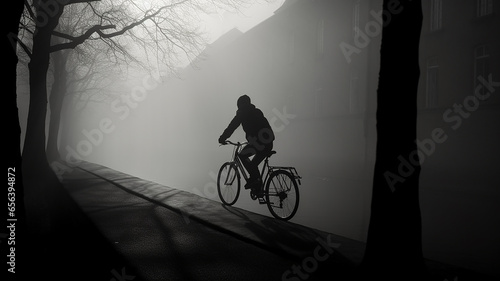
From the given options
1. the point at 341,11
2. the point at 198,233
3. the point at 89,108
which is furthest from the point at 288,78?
the point at 198,233

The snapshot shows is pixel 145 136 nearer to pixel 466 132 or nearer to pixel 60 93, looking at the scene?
pixel 60 93

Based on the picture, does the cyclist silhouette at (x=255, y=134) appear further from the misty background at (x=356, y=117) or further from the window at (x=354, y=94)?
the window at (x=354, y=94)

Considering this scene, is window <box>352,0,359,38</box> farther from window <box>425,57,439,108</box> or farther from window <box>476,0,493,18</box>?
A: window <box>476,0,493,18</box>

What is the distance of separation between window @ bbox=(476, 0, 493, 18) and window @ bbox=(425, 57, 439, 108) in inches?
103

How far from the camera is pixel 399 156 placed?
400 cm

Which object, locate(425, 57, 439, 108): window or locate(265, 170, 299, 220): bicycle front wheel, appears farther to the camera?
locate(425, 57, 439, 108): window

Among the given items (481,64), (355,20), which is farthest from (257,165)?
(355,20)

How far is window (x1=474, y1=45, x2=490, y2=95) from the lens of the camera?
17.1m

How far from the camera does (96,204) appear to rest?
8.52m

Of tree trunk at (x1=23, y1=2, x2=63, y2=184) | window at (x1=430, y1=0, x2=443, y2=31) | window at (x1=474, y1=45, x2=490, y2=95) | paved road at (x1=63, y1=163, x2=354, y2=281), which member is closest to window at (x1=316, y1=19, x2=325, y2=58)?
window at (x1=430, y1=0, x2=443, y2=31)

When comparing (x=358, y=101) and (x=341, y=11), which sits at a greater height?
(x=341, y=11)

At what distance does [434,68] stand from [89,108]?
1528 inches

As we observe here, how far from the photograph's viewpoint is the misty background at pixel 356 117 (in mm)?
9960

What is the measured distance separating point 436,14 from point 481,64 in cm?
377
